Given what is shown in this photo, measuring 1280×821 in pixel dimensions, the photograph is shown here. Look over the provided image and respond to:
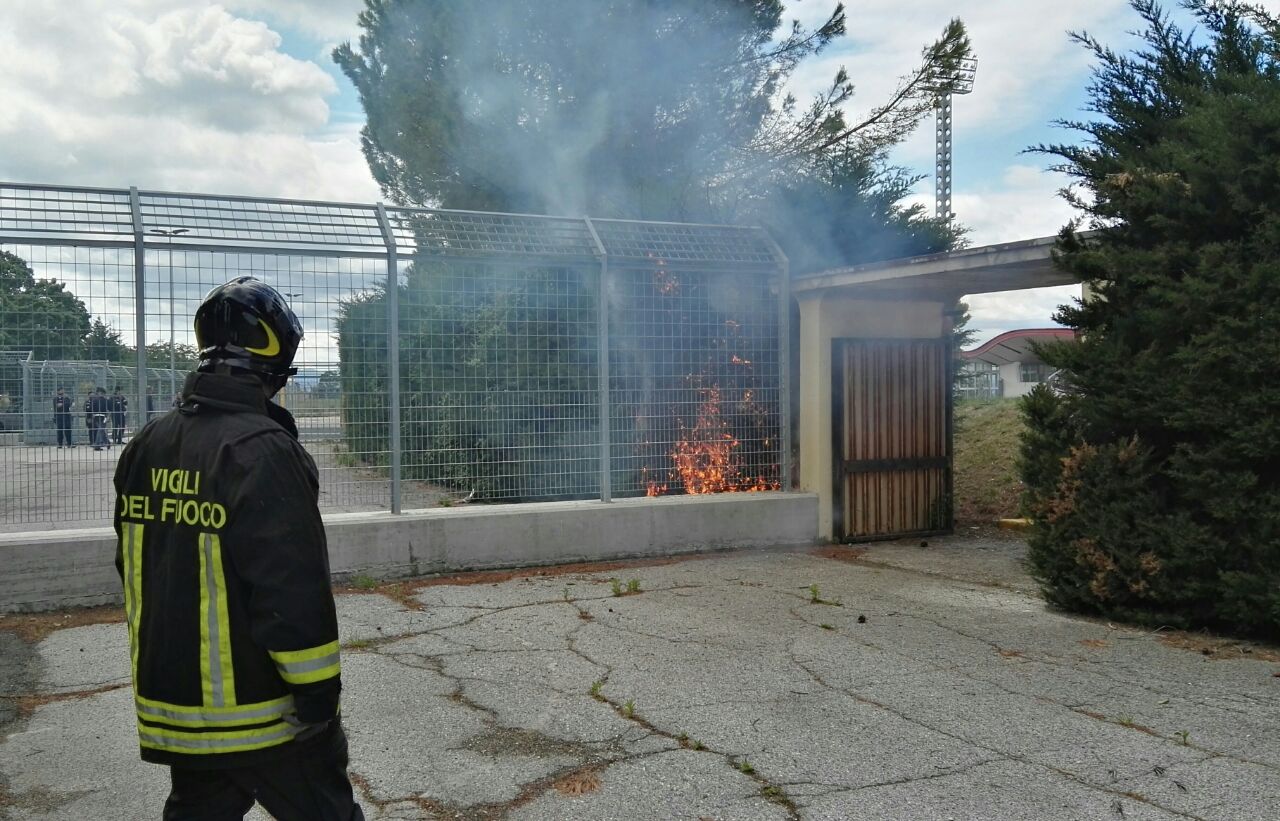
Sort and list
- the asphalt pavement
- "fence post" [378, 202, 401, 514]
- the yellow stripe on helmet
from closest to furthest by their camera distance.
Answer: the yellow stripe on helmet
the asphalt pavement
"fence post" [378, 202, 401, 514]

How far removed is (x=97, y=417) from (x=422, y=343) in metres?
2.61

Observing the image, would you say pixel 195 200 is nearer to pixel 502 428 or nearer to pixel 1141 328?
pixel 502 428

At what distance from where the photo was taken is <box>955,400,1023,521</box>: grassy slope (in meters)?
12.4

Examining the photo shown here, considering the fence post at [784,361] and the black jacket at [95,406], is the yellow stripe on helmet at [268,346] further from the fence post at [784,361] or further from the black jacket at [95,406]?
the fence post at [784,361]

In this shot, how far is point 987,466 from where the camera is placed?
14.0 metres

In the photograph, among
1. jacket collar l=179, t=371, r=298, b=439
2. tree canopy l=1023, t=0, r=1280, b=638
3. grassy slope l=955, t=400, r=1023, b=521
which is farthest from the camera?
grassy slope l=955, t=400, r=1023, b=521

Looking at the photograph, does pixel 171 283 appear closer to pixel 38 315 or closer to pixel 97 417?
pixel 38 315

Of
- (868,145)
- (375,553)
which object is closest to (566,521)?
(375,553)

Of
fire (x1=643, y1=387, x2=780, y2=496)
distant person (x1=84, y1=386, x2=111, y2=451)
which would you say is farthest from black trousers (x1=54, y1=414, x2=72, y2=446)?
fire (x1=643, y1=387, x2=780, y2=496)

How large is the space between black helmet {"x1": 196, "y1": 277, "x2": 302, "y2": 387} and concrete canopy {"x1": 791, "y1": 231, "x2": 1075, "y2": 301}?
6.07m

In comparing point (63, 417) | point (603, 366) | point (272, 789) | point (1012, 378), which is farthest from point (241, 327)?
point (1012, 378)

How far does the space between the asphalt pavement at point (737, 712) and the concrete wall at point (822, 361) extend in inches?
99.1

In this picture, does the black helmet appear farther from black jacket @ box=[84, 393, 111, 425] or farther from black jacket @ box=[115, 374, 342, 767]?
black jacket @ box=[84, 393, 111, 425]

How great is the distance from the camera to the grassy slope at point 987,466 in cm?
1235
